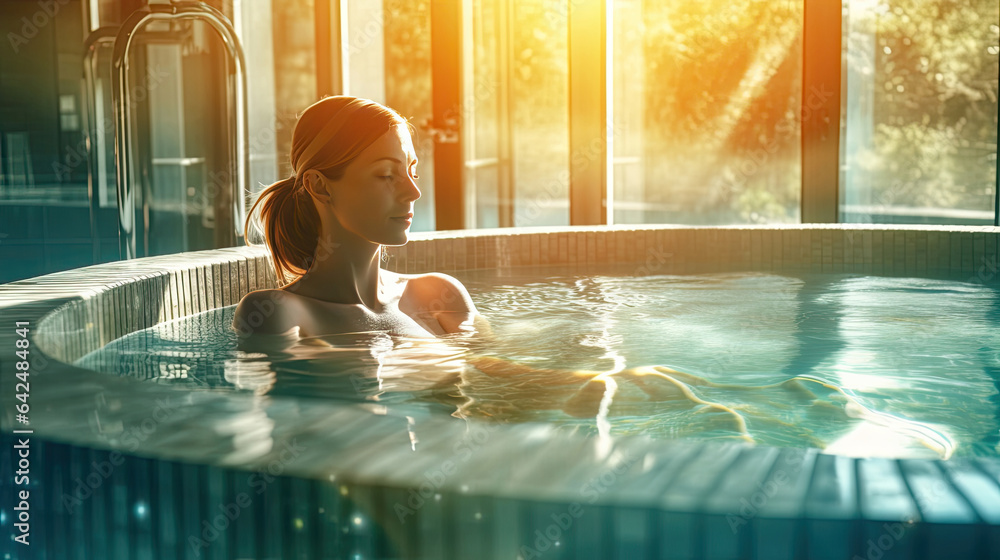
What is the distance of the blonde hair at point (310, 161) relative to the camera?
110 inches

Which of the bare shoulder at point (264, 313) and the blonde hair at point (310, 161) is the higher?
the blonde hair at point (310, 161)

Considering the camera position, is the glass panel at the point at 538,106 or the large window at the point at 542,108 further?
the glass panel at the point at 538,106

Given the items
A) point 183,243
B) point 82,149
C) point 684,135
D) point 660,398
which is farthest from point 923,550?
point 684,135

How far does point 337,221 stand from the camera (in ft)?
9.55

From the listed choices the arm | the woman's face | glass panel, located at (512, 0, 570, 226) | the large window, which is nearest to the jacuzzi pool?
the woman's face

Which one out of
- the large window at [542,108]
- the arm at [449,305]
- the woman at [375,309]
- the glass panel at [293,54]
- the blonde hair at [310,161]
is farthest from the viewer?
the glass panel at [293,54]

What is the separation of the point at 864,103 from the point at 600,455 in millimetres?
8482

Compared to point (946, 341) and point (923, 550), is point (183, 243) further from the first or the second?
point (923, 550)

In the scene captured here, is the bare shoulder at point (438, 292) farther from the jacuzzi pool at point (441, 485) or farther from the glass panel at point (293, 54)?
the glass panel at point (293, 54)

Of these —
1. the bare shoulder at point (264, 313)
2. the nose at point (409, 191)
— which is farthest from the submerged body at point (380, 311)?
the nose at point (409, 191)

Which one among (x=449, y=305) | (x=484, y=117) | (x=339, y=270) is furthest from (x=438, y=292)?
(x=484, y=117)

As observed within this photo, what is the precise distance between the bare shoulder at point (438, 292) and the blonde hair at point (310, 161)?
0.48 metres

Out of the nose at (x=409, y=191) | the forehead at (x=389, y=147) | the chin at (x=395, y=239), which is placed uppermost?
the forehead at (x=389, y=147)

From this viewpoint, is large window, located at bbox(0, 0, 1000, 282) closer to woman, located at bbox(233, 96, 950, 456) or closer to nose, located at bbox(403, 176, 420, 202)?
woman, located at bbox(233, 96, 950, 456)
